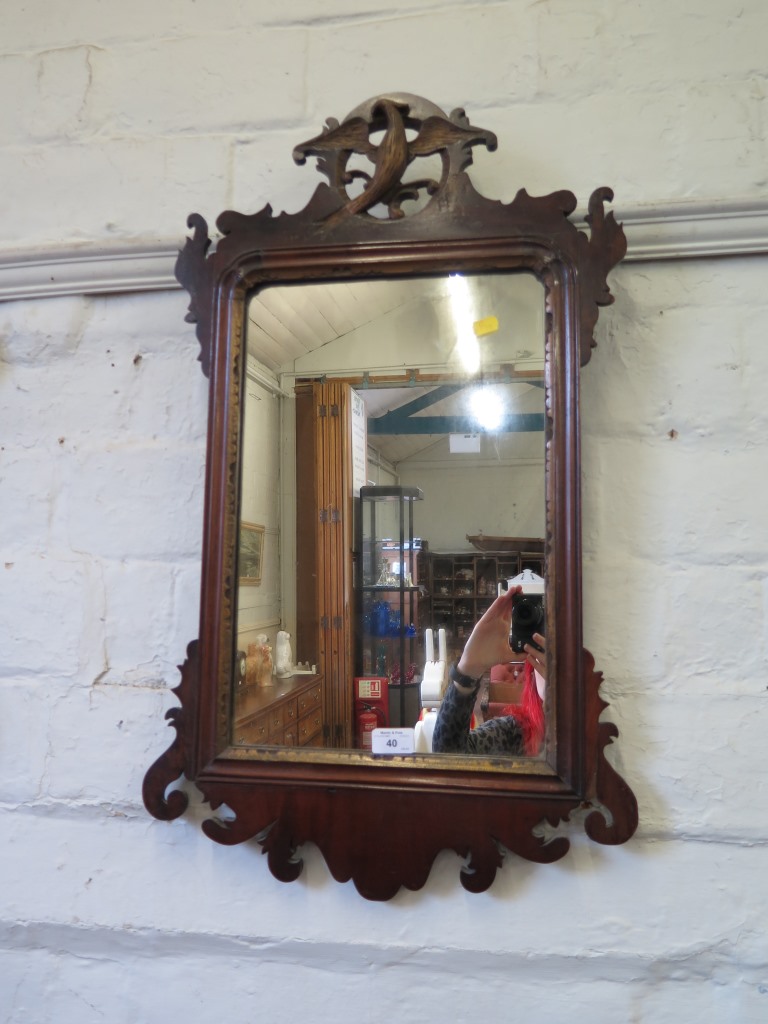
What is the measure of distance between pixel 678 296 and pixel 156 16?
2.49 ft

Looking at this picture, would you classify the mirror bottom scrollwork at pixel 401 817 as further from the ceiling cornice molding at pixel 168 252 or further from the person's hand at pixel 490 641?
the ceiling cornice molding at pixel 168 252

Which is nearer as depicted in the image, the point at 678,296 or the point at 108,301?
the point at 678,296

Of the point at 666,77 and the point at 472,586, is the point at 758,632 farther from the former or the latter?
the point at 666,77

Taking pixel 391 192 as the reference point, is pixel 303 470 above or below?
below

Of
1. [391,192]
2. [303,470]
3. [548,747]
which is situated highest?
[391,192]

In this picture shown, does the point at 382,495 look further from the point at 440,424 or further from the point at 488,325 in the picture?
the point at 488,325

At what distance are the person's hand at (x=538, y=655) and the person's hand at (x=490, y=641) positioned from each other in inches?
0.8

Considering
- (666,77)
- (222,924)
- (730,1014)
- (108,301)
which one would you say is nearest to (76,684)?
(222,924)

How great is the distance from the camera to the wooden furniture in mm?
225

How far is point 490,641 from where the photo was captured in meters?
0.79

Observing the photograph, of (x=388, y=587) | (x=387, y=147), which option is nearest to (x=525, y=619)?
(x=388, y=587)

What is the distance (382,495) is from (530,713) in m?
0.29

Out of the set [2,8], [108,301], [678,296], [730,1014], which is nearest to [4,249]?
[108,301]

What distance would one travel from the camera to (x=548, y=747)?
740 millimetres
